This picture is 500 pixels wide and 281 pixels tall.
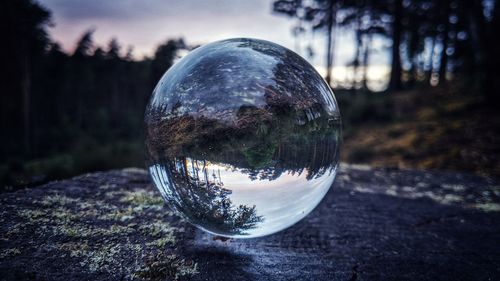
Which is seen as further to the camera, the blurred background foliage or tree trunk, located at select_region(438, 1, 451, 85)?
tree trunk, located at select_region(438, 1, 451, 85)

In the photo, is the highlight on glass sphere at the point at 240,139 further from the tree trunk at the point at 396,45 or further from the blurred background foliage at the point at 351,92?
the tree trunk at the point at 396,45

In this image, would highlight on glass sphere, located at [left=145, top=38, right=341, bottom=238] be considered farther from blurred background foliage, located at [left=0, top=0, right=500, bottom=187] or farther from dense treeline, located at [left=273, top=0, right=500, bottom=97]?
dense treeline, located at [left=273, top=0, right=500, bottom=97]

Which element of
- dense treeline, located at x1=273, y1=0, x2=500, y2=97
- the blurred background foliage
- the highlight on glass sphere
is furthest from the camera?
dense treeline, located at x1=273, y1=0, x2=500, y2=97

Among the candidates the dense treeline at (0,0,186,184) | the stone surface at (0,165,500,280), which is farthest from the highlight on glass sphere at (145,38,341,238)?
the dense treeline at (0,0,186,184)

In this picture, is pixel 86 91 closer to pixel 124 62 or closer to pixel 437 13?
pixel 124 62

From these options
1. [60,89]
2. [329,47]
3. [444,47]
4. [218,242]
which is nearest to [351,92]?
[329,47]

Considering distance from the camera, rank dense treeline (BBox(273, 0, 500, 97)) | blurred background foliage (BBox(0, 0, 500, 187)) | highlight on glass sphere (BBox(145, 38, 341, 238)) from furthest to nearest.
Answer: dense treeline (BBox(273, 0, 500, 97))
blurred background foliage (BBox(0, 0, 500, 187))
highlight on glass sphere (BBox(145, 38, 341, 238))

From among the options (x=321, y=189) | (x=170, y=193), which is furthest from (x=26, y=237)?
(x=321, y=189)
